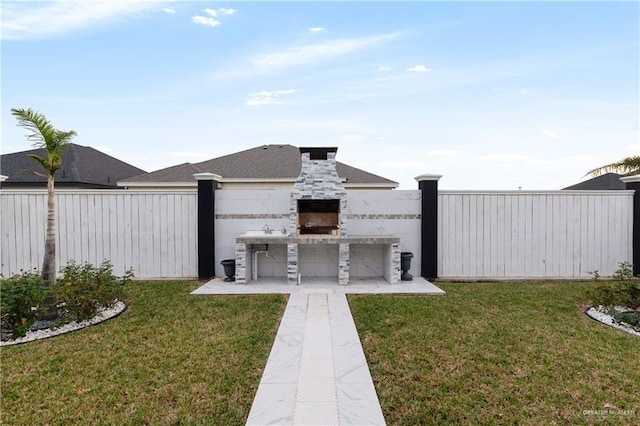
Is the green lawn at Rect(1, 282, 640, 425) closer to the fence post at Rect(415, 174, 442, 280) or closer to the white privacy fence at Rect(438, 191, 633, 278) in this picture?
the fence post at Rect(415, 174, 442, 280)

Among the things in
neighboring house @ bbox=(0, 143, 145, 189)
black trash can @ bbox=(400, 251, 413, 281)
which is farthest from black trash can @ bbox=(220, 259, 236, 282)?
neighboring house @ bbox=(0, 143, 145, 189)

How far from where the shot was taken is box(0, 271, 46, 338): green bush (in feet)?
14.5

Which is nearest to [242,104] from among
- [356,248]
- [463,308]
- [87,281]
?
[356,248]

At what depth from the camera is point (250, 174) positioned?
12.8 m

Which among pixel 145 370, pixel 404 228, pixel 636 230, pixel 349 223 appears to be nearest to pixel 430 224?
pixel 404 228

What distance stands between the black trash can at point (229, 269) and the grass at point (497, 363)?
367 centimetres

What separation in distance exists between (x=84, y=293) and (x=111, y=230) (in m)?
3.46

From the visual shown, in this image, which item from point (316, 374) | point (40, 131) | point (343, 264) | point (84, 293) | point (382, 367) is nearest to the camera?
point (316, 374)

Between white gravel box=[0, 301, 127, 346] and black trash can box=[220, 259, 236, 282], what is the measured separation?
8.01 feet

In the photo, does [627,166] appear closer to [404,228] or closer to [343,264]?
[404,228]

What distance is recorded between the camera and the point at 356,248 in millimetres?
8266

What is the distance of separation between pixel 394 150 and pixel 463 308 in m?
8.69

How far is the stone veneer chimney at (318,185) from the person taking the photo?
7758 millimetres

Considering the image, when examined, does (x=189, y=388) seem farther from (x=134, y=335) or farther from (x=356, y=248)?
(x=356, y=248)
